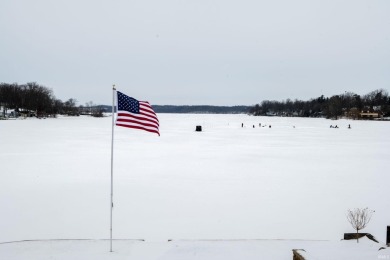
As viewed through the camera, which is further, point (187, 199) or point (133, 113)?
point (187, 199)

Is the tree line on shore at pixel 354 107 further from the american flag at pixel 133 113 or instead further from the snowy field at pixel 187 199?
the american flag at pixel 133 113

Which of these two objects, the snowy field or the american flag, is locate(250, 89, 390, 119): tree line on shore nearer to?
the snowy field

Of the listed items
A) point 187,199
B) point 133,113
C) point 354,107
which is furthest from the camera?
point 354,107

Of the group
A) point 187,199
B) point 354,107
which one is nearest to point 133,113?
point 187,199

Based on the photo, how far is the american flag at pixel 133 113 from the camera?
8.18 meters

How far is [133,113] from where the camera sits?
8422 mm

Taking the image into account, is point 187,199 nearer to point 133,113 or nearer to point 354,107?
point 133,113

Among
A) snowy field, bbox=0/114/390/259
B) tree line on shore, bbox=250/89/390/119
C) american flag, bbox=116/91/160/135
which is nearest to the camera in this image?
american flag, bbox=116/91/160/135

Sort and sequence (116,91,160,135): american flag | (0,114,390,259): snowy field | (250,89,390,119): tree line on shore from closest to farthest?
(116,91,160,135): american flag
(0,114,390,259): snowy field
(250,89,390,119): tree line on shore

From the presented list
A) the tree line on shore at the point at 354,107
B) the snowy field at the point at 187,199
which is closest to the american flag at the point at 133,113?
the snowy field at the point at 187,199

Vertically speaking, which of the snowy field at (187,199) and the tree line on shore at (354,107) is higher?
the tree line on shore at (354,107)

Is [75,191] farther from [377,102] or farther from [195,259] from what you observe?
[377,102]

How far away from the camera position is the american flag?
26.8 ft

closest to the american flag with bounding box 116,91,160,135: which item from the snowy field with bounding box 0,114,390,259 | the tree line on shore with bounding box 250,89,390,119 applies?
the snowy field with bounding box 0,114,390,259
